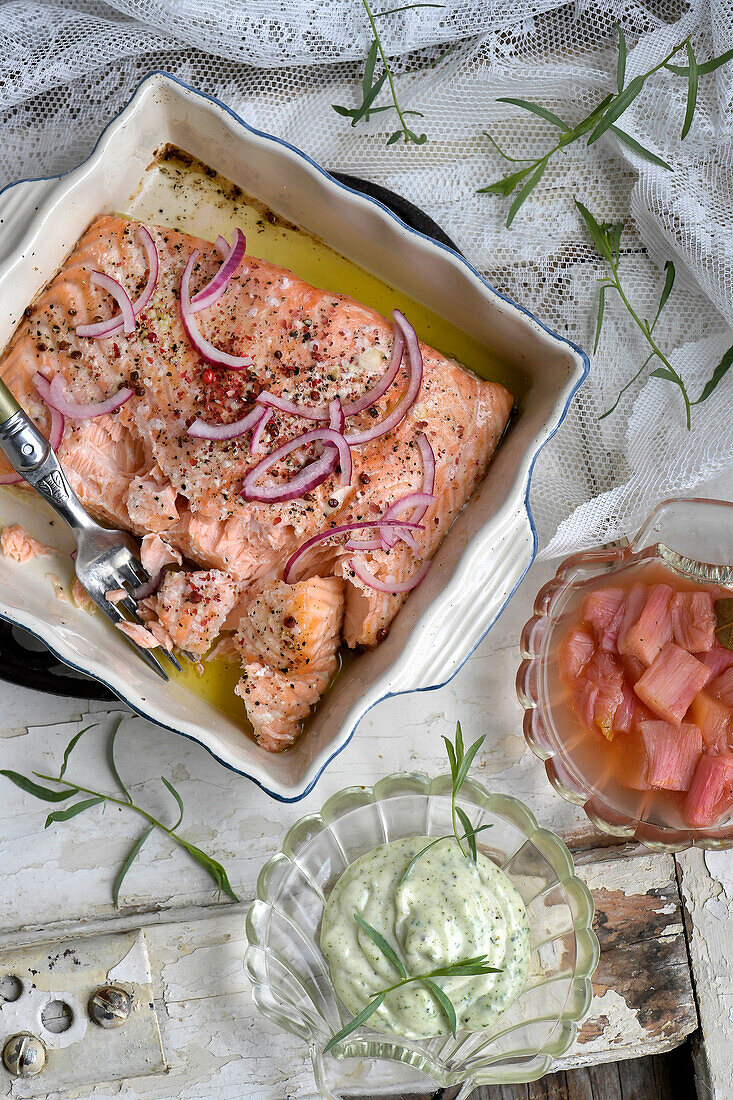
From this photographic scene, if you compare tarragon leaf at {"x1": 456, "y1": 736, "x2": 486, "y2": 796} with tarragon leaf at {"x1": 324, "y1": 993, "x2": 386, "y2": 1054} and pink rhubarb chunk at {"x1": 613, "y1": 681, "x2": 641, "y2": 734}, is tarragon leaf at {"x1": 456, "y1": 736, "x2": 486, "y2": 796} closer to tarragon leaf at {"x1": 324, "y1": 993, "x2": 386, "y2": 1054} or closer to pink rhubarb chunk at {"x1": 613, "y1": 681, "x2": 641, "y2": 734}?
pink rhubarb chunk at {"x1": 613, "y1": 681, "x2": 641, "y2": 734}

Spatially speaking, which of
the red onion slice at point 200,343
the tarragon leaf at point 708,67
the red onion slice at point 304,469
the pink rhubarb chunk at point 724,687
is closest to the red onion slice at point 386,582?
the red onion slice at point 304,469

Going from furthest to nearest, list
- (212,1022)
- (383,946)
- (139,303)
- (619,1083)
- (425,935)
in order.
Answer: (619,1083)
(212,1022)
(139,303)
(425,935)
(383,946)

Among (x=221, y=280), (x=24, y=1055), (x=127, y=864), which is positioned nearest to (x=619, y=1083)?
(x=127, y=864)

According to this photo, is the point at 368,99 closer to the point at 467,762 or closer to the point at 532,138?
the point at 532,138

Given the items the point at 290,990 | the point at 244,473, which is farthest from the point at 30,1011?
the point at 244,473

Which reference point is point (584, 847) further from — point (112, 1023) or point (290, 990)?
point (112, 1023)

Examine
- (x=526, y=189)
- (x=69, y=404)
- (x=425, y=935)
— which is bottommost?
(x=425, y=935)
